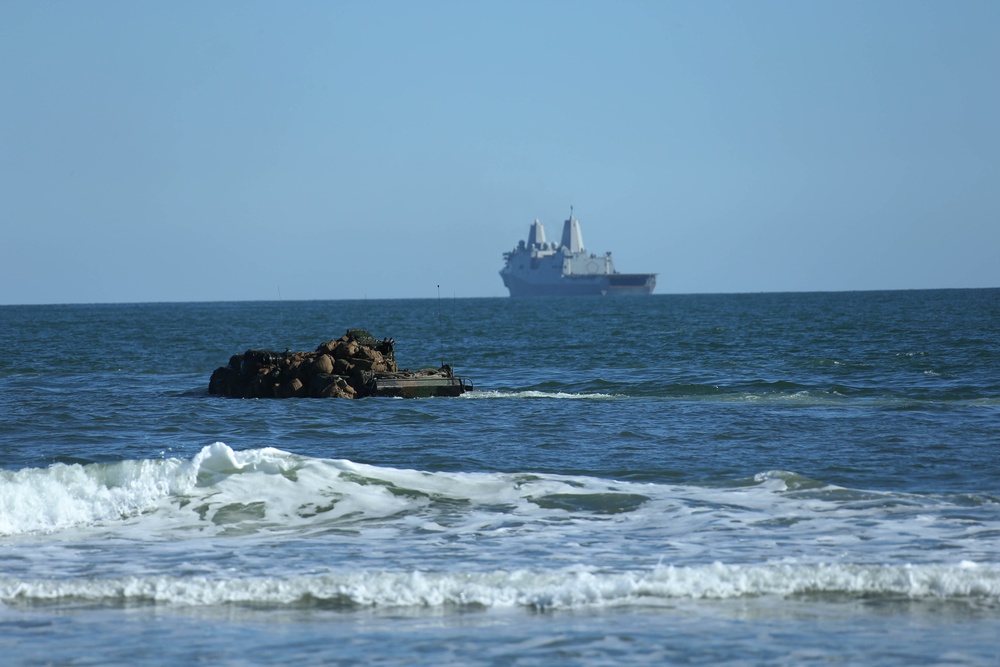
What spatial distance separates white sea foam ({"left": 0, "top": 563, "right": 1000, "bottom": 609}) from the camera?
35.3 ft

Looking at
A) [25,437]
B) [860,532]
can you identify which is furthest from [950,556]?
[25,437]

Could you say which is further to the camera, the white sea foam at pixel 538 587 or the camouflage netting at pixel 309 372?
the camouflage netting at pixel 309 372

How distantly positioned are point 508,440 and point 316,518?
6.92 m

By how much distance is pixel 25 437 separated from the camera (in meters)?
22.3

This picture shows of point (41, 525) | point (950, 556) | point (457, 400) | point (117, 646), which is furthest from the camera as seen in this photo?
point (457, 400)

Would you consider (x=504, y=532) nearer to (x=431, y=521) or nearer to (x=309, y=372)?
(x=431, y=521)

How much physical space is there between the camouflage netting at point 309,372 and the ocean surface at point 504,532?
1.99 metres

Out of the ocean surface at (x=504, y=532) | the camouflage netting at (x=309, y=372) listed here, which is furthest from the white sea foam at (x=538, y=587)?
the camouflage netting at (x=309, y=372)

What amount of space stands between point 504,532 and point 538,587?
9.09 ft

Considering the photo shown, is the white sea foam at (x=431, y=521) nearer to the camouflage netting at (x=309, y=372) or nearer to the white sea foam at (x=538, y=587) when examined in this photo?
the white sea foam at (x=538, y=587)

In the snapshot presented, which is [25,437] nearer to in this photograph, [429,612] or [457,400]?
[457,400]

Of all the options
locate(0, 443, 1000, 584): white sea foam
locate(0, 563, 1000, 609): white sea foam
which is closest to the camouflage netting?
locate(0, 443, 1000, 584): white sea foam

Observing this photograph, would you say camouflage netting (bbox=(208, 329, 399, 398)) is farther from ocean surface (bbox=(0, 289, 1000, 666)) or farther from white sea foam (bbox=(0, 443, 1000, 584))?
white sea foam (bbox=(0, 443, 1000, 584))

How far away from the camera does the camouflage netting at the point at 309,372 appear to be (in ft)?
102
